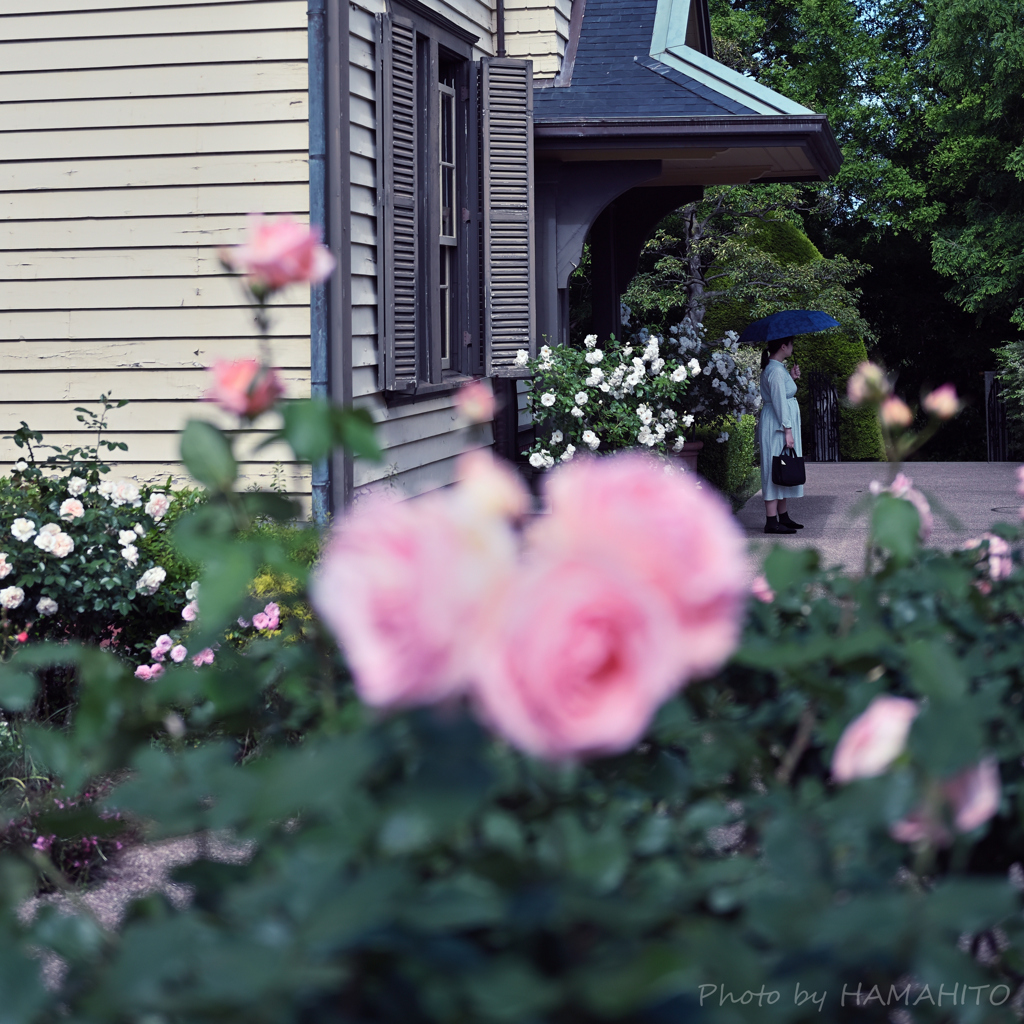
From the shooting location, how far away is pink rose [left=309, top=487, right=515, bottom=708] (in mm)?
782

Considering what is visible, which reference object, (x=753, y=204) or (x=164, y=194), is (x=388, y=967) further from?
(x=753, y=204)

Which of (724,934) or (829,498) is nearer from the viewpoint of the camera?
(724,934)

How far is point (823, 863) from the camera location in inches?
37.5

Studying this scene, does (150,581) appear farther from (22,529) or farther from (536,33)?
(536,33)

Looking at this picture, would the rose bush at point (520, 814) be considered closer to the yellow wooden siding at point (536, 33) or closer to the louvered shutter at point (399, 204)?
the louvered shutter at point (399, 204)

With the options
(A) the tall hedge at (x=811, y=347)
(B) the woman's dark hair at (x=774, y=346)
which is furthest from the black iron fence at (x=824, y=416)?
(B) the woman's dark hair at (x=774, y=346)

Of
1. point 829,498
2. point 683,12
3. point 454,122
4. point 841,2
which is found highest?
point 841,2

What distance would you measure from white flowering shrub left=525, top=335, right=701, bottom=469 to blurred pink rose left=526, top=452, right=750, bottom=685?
7.37 m

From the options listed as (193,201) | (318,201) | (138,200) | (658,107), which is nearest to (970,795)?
(318,201)

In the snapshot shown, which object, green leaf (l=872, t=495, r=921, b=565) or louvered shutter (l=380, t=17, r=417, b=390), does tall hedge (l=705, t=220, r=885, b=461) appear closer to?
louvered shutter (l=380, t=17, r=417, b=390)

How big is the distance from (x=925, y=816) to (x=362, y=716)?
506 millimetres

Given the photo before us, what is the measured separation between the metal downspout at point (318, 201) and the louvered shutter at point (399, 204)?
0.62 meters

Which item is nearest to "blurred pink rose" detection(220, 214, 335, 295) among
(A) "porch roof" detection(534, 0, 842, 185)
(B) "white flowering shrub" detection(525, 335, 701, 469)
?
(B) "white flowering shrub" detection(525, 335, 701, 469)

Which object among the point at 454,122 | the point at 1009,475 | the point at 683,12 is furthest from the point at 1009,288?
the point at 454,122
